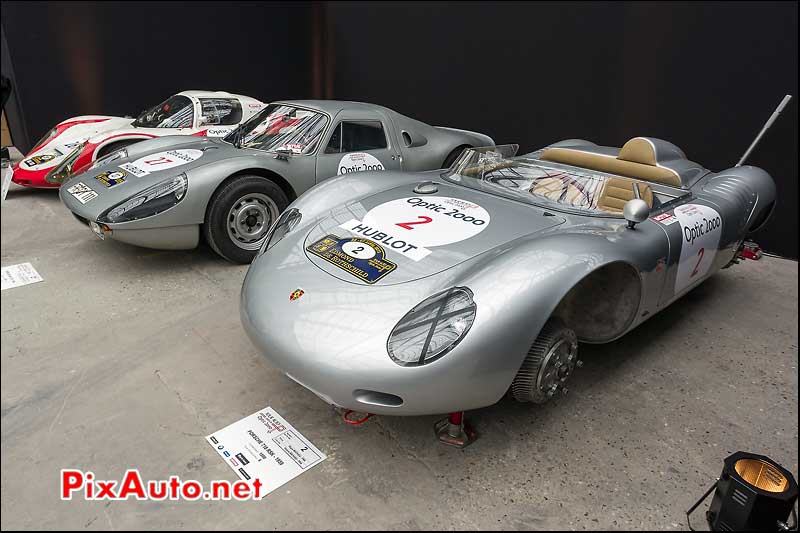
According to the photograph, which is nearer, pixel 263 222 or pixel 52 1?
pixel 263 222

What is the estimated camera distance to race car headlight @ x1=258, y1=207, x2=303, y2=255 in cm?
223

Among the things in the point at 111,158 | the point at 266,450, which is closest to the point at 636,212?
the point at 266,450

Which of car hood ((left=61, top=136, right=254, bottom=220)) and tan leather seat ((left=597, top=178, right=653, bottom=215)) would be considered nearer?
tan leather seat ((left=597, top=178, right=653, bottom=215))

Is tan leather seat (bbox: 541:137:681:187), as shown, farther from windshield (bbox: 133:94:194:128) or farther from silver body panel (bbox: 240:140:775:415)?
windshield (bbox: 133:94:194:128)

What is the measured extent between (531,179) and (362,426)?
152 centimetres

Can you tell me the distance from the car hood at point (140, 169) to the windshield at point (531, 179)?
1516mm

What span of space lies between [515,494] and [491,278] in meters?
0.70

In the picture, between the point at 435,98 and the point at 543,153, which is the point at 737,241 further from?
the point at 435,98

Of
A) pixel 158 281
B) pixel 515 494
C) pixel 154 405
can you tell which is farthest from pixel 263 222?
pixel 515 494

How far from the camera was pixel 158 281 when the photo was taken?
3.11 meters

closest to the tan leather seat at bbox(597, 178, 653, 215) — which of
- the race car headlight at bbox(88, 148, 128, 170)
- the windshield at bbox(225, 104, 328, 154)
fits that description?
the windshield at bbox(225, 104, 328, 154)

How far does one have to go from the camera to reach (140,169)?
3.23m

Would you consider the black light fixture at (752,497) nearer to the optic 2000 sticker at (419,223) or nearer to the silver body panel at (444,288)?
the silver body panel at (444,288)

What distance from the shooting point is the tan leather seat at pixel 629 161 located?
284cm
